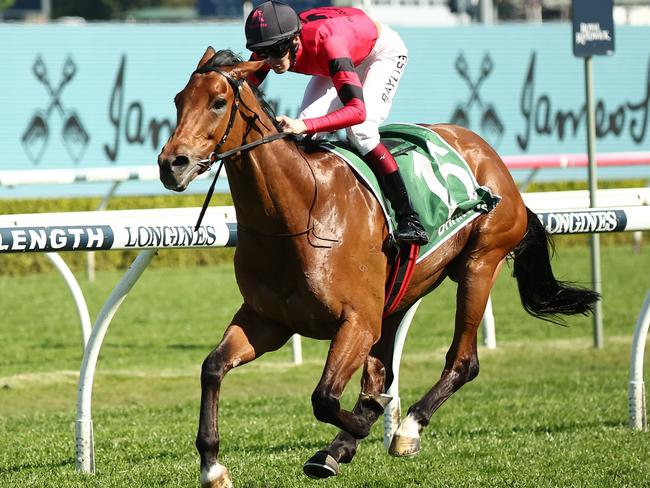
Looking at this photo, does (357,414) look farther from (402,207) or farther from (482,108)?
(482,108)

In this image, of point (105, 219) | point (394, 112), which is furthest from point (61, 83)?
point (105, 219)

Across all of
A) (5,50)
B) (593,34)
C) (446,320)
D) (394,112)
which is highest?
(593,34)

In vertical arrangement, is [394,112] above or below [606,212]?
below

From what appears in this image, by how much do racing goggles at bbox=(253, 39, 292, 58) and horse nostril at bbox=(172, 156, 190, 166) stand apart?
668mm

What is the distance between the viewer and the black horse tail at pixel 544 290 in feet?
17.8

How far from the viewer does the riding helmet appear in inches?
159

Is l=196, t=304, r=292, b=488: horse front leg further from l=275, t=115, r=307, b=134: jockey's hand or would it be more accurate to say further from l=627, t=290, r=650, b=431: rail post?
l=627, t=290, r=650, b=431: rail post

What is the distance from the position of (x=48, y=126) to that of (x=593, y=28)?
882cm

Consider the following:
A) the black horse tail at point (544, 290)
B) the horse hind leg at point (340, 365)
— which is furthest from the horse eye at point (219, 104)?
the black horse tail at point (544, 290)

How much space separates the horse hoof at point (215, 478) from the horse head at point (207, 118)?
3.16ft

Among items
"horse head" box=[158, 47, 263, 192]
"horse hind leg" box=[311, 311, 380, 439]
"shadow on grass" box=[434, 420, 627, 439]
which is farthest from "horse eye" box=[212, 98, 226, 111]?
"shadow on grass" box=[434, 420, 627, 439]

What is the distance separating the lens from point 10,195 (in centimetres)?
1487

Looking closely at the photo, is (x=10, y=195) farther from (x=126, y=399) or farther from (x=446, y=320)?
(x=126, y=399)

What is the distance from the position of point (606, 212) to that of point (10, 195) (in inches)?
426
